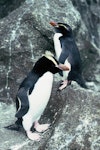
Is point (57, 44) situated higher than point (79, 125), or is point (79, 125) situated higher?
point (79, 125)

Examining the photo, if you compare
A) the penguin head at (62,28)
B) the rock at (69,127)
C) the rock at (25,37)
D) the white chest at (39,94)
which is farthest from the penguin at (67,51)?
the white chest at (39,94)

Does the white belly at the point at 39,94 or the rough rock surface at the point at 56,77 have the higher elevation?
the white belly at the point at 39,94

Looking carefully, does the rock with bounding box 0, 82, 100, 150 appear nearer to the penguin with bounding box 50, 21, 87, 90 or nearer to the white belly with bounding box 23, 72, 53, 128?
the white belly with bounding box 23, 72, 53, 128

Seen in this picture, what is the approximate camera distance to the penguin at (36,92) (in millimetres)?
5586

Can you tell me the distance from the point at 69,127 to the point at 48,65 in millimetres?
671

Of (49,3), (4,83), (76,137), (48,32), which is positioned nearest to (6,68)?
(4,83)

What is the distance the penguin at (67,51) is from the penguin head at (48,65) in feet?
3.13

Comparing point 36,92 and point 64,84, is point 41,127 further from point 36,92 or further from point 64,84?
point 64,84

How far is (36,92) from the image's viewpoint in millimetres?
5625

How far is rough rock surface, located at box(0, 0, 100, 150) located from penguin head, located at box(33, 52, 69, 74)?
12.8 inches

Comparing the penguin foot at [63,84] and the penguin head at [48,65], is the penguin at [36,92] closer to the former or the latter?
the penguin head at [48,65]

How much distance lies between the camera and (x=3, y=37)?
22.9 ft

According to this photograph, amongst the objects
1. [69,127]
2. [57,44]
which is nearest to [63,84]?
[57,44]

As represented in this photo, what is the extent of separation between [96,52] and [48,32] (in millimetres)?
1445
